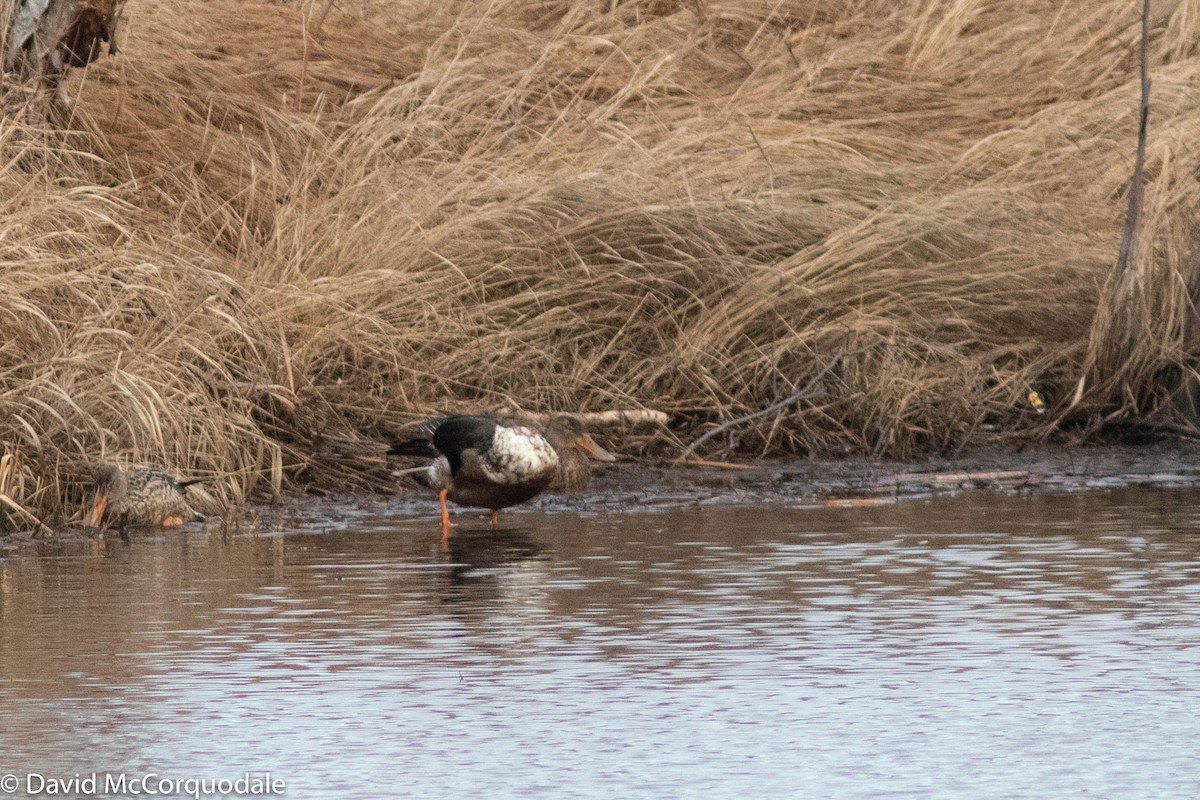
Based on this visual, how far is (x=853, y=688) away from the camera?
5.18m

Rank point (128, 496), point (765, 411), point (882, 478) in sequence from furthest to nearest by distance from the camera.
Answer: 1. point (765, 411)
2. point (882, 478)
3. point (128, 496)

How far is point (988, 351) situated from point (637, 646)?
6344 mm

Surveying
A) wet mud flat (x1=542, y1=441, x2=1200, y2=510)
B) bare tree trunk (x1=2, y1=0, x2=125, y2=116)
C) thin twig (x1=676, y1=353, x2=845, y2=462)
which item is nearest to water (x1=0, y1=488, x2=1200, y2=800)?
wet mud flat (x1=542, y1=441, x2=1200, y2=510)

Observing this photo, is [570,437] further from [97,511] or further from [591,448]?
[97,511]

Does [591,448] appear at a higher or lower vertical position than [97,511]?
higher

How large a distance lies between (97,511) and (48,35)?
3.75 m

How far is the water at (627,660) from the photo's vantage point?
4.42m

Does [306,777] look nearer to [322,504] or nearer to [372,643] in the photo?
[372,643]

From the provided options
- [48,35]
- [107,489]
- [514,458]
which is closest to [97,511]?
[107,489]

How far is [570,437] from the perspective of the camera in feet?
30.2

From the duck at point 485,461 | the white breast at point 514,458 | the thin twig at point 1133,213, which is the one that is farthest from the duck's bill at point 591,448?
the thin twig at point 1133,213

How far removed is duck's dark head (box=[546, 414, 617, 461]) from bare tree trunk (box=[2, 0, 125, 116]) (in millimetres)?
3518

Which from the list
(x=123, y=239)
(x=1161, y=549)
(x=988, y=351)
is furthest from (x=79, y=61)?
(x=1161, y=549)

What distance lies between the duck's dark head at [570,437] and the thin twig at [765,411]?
1.28 meters
